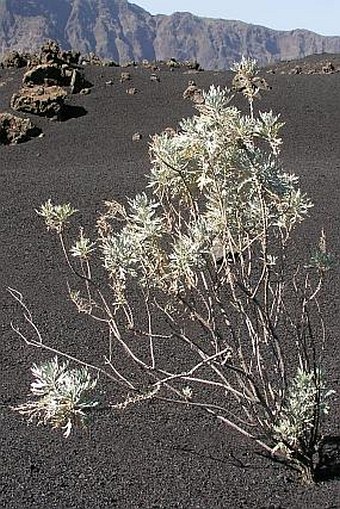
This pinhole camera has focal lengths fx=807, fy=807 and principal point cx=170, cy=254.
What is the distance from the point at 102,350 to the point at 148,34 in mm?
145393

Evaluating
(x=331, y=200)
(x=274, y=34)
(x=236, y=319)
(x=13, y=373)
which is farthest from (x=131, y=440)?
(x=274, y=34)

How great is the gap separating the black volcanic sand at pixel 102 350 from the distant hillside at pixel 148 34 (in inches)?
4474

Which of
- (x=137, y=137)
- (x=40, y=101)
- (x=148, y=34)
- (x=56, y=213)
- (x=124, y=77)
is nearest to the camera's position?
(x=56, y=213)

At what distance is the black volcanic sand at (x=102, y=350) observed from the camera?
4332 mm

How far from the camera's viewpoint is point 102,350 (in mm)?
6840

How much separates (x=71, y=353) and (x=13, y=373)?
1.99 feet

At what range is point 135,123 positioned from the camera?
1653 centimetres

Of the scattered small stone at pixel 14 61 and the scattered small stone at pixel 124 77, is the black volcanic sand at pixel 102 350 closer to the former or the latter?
the scattered small stone at pixel 124 77

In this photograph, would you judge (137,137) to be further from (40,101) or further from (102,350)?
(102,350)

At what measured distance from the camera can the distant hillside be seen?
5133 inches

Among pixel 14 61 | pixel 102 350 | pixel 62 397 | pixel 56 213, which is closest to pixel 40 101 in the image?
pixel 14 61

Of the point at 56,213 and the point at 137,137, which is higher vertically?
the point at 56,213

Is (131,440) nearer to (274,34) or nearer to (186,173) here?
(186,173)

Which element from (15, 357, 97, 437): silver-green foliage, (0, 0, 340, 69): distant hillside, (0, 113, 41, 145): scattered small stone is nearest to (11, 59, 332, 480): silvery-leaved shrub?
(15, 357, 97, 437): silver-green foliage
